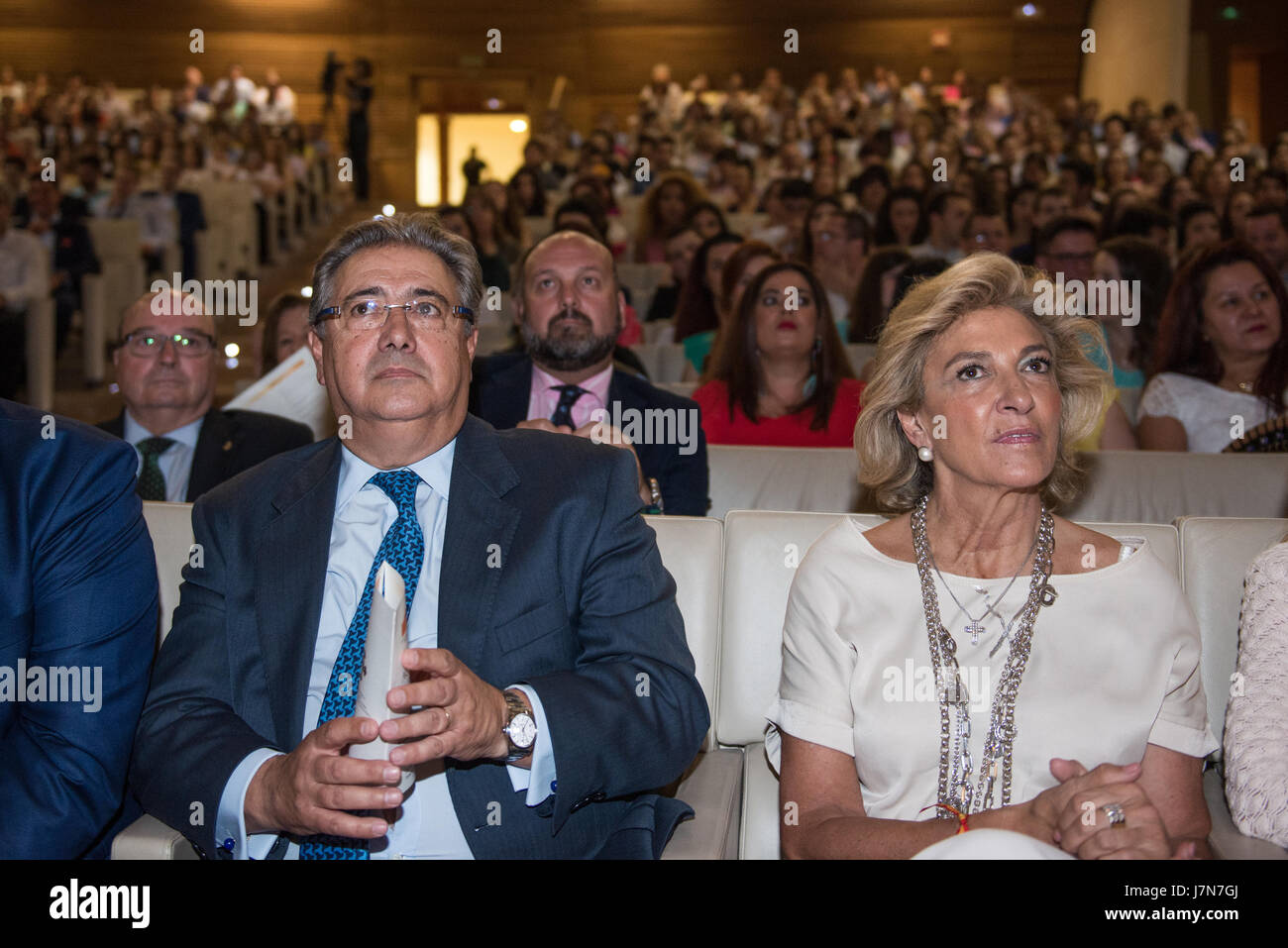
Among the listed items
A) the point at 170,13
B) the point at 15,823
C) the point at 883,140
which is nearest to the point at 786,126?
the point at 883,140

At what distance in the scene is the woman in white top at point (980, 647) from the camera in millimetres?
1584

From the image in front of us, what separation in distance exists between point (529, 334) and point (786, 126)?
8884mm

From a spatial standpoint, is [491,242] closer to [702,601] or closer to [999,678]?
[702,601]

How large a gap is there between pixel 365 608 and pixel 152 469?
55.1 inches

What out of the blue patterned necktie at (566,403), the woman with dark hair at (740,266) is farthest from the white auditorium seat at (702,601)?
the woman with dark hair at (740,266)

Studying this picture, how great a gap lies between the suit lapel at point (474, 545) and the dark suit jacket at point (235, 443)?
111 centimetres

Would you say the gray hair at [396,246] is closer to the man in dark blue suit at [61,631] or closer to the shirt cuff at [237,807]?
the man in dark blue suit at [61,631]

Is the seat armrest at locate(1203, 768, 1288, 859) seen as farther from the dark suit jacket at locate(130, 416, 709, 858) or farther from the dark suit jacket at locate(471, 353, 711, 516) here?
the dark suit jacket at locate(471, 353, 711, 516)

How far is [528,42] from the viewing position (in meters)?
15.1

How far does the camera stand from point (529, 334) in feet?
9.99

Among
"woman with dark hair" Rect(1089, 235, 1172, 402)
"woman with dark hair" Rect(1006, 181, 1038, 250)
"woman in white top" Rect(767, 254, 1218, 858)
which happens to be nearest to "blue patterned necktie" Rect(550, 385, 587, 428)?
"woman in white top" Rect(767, 254, 1218, 858)

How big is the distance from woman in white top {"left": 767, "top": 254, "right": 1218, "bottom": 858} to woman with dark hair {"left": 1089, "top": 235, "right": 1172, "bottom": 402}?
7.67 feet

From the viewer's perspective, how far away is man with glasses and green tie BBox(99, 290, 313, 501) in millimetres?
2701
